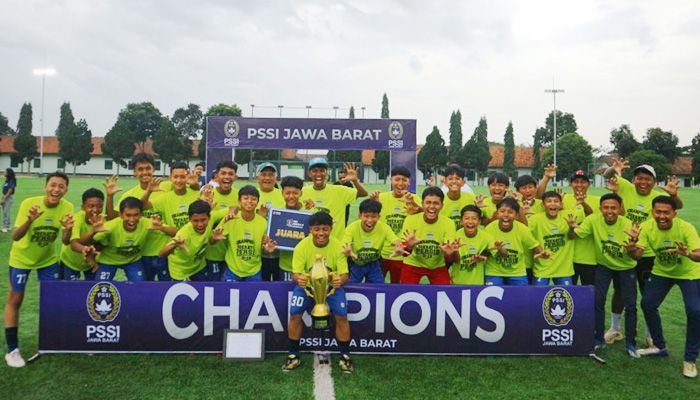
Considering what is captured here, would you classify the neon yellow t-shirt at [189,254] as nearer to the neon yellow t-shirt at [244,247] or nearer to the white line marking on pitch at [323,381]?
the neon yellow t-shirt at [244,247]

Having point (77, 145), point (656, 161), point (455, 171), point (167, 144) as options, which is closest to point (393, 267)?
point (455, 171)

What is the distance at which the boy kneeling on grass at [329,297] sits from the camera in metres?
4.99

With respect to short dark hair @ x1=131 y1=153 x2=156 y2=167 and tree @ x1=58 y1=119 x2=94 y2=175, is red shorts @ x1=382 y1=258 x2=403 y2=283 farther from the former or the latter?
tree @ x1=58 y1=119 x2=94 y2=175

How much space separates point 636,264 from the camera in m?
A: 5.69

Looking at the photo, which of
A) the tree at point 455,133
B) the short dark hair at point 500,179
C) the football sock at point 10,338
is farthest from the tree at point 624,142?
the football sock at point 10,338

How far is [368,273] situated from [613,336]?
130 inches

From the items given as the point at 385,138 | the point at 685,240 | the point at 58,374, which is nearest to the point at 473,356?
the point at 685,240

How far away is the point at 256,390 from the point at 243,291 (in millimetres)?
1209

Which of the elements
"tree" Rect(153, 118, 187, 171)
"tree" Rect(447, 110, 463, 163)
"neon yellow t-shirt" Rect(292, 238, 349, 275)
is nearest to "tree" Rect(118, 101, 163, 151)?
"tree" Rect(153, 118, 187, 171)

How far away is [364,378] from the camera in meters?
4.73

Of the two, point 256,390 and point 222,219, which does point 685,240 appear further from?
point 222,219

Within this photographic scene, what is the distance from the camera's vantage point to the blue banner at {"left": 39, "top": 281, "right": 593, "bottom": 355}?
5.18 m

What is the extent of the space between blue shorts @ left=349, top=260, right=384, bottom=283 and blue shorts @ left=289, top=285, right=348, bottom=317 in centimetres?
75

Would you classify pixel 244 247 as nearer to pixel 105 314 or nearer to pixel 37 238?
pixel 105 314
